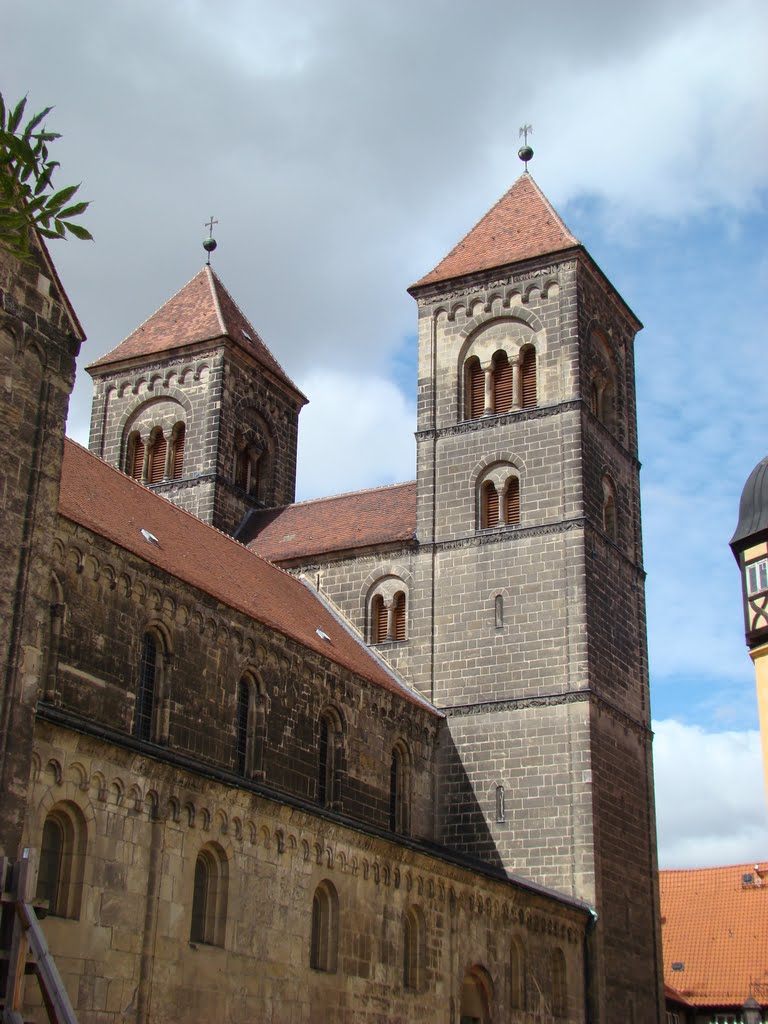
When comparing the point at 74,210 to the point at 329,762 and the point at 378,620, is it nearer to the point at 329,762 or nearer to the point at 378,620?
the point at 329,762

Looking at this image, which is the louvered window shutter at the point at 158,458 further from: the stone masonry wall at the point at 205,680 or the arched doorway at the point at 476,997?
the arched doorway at the point at 476,997

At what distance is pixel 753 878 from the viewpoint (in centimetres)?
4622

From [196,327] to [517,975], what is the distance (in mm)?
20634

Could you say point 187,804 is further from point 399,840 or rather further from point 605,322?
point 605,322

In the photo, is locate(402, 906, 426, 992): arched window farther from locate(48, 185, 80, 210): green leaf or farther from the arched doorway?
locate(48, 185, 80, 210): green leaf

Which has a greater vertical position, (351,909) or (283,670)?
(283,670)

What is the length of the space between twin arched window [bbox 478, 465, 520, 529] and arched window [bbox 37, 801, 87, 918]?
16965 mm

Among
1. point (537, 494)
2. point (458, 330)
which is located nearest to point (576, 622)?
point (537, 494)

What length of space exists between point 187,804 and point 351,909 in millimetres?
4435

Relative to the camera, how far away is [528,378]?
34.3m

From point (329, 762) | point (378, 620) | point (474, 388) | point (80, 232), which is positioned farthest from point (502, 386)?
point (80, 232)

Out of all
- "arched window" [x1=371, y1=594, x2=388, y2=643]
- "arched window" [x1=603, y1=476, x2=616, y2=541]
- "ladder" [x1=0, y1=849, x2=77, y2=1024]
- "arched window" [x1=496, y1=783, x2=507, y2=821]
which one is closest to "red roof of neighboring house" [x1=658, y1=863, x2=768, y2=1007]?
"arched window" [x1=496, y1=783, x2=507, y2=821]

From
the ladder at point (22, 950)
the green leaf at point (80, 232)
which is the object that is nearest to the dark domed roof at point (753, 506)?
the ladder at point (22, 950)

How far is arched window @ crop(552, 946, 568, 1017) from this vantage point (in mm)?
27922
